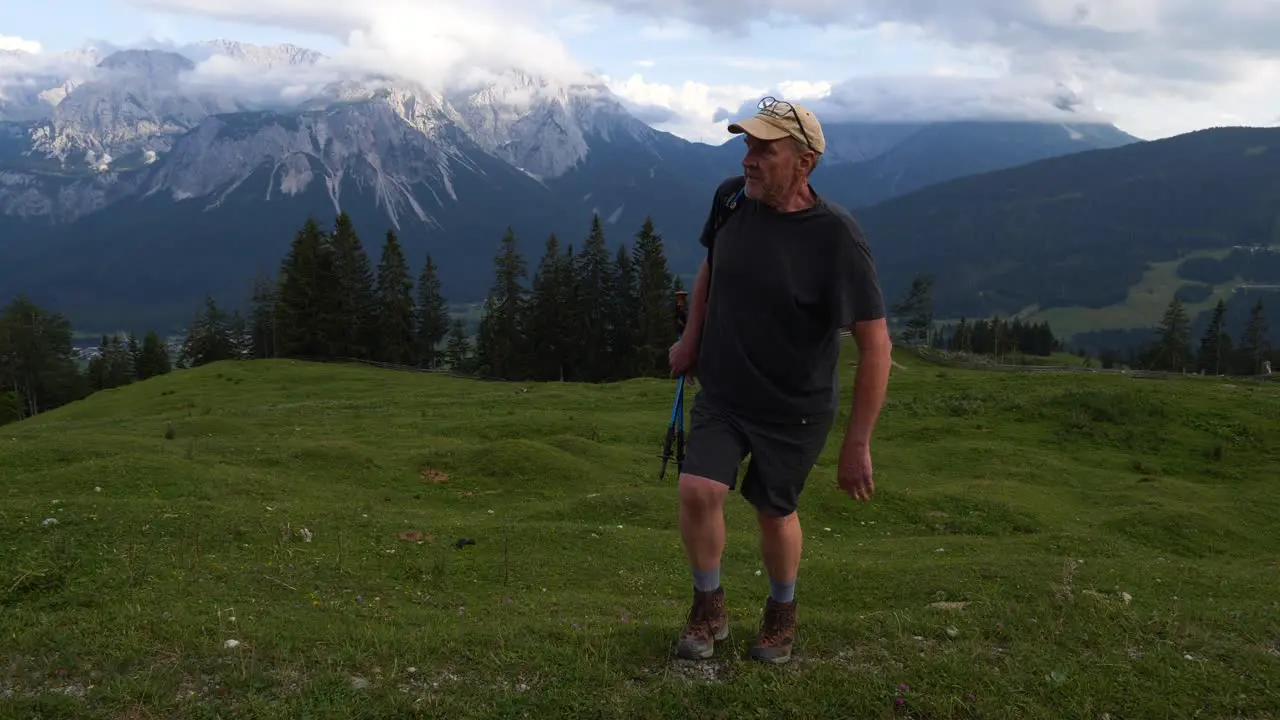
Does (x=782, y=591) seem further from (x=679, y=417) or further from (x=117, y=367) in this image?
(x=117, y=367)

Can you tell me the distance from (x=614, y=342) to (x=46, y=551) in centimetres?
6500

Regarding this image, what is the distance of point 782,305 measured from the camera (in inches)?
206

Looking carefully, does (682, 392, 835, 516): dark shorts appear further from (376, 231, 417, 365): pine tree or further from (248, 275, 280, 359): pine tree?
(248, 275, 280, 359): pine tree

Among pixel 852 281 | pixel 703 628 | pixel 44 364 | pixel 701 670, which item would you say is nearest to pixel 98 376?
pixel 44 364

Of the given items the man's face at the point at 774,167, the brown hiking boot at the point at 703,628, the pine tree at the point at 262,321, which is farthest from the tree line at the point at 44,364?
the man's face at the point at 774,167

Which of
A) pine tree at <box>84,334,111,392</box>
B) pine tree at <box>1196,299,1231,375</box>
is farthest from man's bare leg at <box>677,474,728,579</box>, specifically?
pine tree at <box>1196,299,1231,375</box>

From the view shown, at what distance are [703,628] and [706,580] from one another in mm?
351

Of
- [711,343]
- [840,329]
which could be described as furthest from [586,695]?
[840,329]

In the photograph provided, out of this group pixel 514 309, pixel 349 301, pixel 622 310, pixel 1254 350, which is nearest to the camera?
pixel 349 301

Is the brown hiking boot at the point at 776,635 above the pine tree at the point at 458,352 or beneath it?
above

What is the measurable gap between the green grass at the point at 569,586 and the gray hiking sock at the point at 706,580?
51cm

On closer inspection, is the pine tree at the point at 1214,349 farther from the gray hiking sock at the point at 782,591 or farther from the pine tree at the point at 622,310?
the gray hiking sock at the point at 782,591

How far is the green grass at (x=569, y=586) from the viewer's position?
5.25 meters

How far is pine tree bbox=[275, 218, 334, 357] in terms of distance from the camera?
67438 mm
